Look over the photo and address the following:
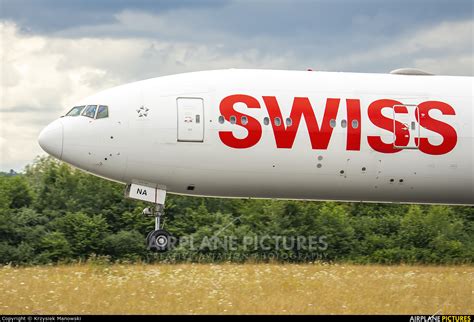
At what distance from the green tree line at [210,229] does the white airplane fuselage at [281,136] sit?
10.1 metres

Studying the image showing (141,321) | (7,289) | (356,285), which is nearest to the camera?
(141,321)

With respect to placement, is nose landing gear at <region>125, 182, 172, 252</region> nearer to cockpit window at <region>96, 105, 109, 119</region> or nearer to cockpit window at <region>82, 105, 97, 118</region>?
cockpit window at <region>96, 105, 109, 119</region>

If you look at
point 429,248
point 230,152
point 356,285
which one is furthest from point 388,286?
point 429,248

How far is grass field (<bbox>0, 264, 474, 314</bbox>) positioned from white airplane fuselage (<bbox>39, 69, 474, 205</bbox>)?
2.86m

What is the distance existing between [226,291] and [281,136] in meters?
6.41

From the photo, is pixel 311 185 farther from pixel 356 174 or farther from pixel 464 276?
pixel 464 276

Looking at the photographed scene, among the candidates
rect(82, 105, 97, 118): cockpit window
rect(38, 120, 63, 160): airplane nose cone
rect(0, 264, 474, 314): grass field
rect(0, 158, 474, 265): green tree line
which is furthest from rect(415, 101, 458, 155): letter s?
rect(0, 158, 474, 265): green tree line

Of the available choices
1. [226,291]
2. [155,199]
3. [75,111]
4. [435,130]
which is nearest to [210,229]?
[155,199]

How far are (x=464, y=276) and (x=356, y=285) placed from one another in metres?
5.35

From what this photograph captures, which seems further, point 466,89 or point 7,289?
point 466,89

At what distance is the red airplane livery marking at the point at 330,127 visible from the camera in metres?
23.9

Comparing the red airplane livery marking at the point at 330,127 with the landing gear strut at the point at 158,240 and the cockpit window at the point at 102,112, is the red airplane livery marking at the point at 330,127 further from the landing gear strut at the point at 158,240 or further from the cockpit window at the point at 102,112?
the cockpit window at the point at 102,112

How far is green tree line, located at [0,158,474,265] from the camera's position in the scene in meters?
37.5

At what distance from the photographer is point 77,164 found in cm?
2352
